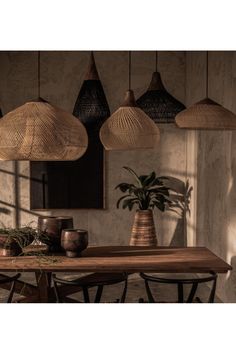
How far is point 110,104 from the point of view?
8211 mm

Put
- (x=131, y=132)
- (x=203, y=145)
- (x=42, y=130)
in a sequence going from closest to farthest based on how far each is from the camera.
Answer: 1. (x=42, y=130)
2. (x=131, y=132)
3. (x=203, y=145)

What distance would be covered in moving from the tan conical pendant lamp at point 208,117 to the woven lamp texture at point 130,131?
26 centimetres

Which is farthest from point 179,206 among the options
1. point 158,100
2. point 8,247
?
point 8,247

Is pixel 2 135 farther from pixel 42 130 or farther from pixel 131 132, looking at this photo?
pixel 131 132

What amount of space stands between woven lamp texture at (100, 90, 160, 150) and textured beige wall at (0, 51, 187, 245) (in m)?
4.28

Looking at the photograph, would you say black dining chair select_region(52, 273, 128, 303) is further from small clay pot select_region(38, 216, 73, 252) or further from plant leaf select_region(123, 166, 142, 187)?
plant leaf select_region(123, 166, 142, 187)

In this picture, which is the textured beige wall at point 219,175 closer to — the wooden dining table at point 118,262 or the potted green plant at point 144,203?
the potted green plant at point 144,203

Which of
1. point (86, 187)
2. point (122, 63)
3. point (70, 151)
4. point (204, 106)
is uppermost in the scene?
point (122, 63)

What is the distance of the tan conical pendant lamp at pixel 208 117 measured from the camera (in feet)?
12.7

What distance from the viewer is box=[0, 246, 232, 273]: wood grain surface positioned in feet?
12.3

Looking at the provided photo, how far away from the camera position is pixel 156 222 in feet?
27.2

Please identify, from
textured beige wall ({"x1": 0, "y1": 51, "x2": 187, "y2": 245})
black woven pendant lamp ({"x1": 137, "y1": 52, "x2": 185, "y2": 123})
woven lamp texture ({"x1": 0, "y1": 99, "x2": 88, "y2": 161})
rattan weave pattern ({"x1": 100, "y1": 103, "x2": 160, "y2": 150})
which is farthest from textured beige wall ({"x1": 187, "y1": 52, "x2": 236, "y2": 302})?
woven lamp texture ({"x1": 0, "y1": 99, "x2": 88, "y2": 161})
